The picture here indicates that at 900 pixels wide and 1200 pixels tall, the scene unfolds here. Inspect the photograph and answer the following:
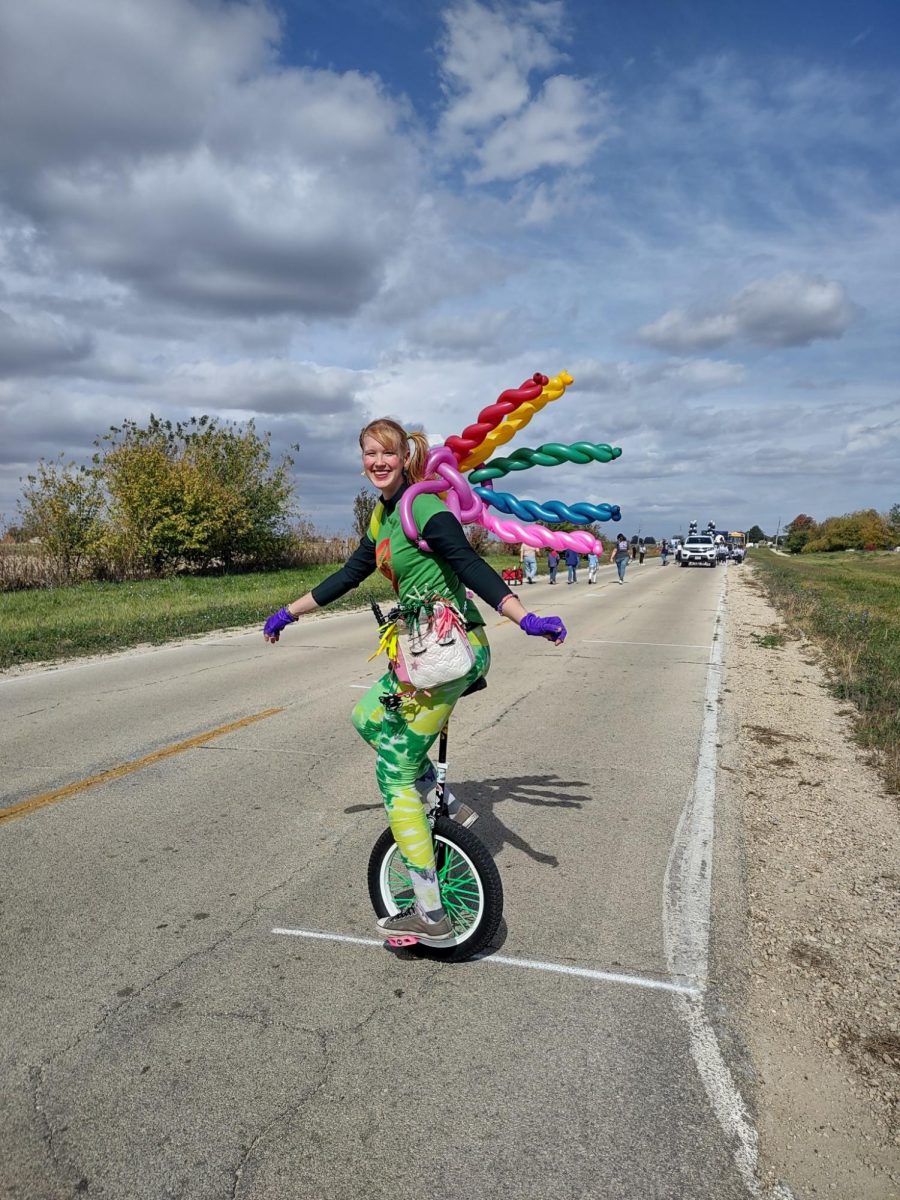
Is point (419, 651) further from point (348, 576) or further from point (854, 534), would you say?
point (854, 534)

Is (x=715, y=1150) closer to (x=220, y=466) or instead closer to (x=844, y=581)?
(x=220, y=466)

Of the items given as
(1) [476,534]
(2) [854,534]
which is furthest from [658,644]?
(2) [854,534]

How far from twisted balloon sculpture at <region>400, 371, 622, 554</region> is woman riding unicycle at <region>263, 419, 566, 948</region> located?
123 millimetres

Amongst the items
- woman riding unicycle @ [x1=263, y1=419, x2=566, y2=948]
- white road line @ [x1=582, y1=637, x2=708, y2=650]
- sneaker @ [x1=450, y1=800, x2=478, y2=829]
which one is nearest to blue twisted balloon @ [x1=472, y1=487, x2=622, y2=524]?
woman riding unicycle @ [x1=263, y1=419, x2=566, y2=948]

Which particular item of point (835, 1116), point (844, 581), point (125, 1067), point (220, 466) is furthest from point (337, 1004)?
point (844, 581)

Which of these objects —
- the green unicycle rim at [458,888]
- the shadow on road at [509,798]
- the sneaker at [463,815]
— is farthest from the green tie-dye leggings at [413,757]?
the shadow on road at [509,798]

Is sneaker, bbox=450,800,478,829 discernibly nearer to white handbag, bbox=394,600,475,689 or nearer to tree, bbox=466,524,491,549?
white handbag, bbox=394,600,475,689

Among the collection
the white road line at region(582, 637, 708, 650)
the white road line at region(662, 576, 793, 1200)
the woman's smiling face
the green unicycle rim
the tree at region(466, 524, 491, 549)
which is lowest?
the white road line at region(582, 637, 708, 650)

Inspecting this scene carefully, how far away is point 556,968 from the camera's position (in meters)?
3.61

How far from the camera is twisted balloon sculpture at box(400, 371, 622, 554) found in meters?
3.49

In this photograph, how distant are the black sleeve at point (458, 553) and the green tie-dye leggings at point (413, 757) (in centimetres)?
31

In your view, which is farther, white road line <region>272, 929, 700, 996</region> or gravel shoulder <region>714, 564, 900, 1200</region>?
white road line <region>272, 929, 700, 996</region>

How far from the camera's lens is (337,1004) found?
3289 millimetres

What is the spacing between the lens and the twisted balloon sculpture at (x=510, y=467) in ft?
11.4
